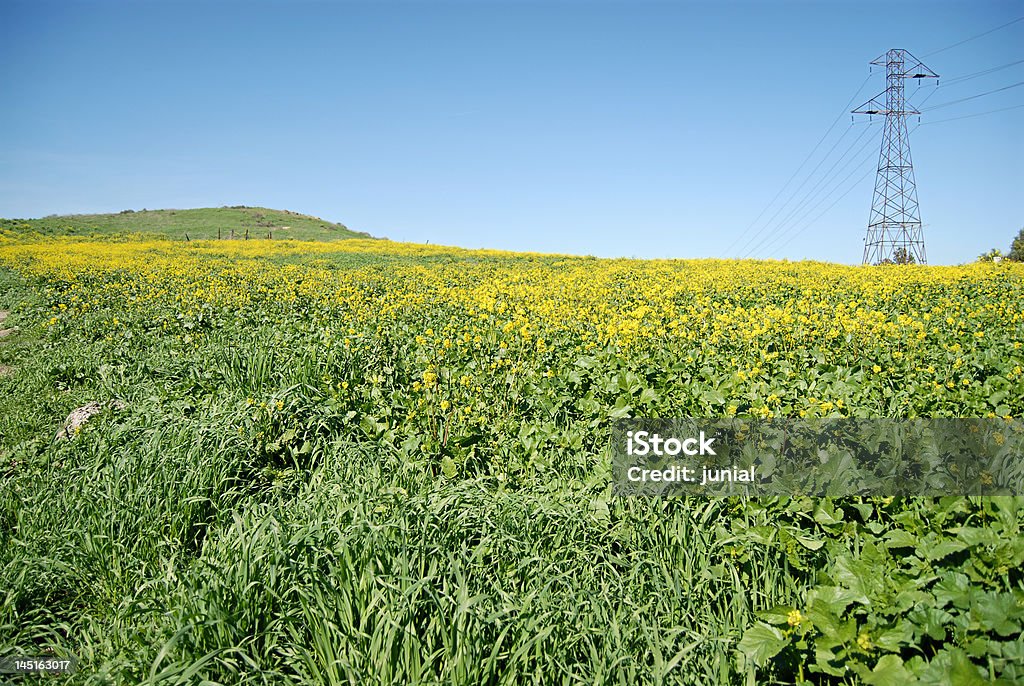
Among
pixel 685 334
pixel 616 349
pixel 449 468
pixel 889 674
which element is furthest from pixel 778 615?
pixel 685 334

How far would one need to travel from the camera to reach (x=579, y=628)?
279cm

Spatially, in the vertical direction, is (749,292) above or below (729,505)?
above

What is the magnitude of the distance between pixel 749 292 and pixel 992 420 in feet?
30.1

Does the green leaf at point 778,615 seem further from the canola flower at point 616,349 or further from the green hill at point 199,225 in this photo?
the green hill at point 199,225

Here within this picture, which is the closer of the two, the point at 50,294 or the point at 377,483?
the point at 377,483

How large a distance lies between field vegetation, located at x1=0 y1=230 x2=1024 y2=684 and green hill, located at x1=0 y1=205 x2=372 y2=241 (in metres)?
43.2

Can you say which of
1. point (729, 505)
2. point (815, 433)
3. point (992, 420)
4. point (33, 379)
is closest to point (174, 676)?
point (729, 505)

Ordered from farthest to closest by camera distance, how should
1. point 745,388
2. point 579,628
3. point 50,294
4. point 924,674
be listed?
point 50,294, point 745,388, point 579,628, point 924,674

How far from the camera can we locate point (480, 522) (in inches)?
138

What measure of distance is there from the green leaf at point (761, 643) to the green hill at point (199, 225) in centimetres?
4696

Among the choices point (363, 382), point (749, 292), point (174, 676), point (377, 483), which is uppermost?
point (749, 292)

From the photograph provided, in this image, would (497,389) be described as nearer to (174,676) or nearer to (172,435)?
(172,435)

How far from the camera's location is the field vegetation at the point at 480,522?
2520 millimetres

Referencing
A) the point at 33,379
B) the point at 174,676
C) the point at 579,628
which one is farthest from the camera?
the point at 33,379
